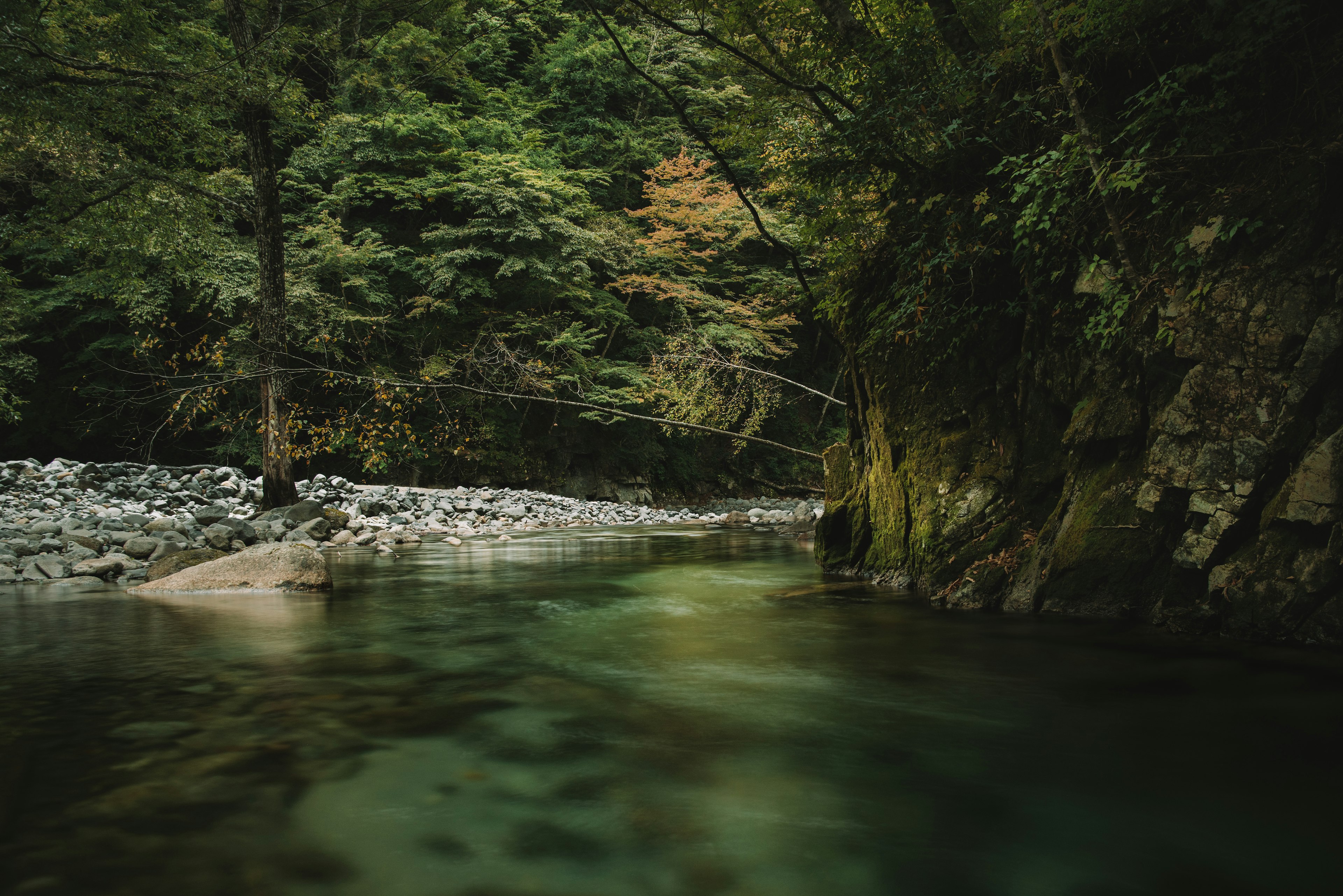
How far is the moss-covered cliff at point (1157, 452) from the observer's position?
420 cm

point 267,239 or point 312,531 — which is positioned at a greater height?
point 267,239

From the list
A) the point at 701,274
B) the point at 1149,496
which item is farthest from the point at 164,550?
the point at 701,274

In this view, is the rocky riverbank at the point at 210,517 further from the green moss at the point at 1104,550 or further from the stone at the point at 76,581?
the green moss at the point at 1104,550

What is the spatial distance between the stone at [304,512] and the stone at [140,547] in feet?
8.51

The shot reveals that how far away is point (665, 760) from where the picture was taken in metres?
3.26

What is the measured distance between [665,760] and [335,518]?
11002mm

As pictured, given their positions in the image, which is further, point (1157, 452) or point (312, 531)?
point (312, 531)

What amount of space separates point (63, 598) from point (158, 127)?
8.27 meters

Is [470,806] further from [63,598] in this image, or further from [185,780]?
[63,598]

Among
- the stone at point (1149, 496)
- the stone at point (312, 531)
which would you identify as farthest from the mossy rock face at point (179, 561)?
the stone at point (1149, 496)

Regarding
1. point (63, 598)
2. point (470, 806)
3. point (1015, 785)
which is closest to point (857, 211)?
point (1015, 785)

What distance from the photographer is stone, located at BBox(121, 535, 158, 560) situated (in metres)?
8.84

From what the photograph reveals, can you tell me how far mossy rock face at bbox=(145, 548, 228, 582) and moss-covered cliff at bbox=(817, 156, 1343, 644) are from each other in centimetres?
690

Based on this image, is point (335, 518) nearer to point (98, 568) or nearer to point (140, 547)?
point (140, 547)
